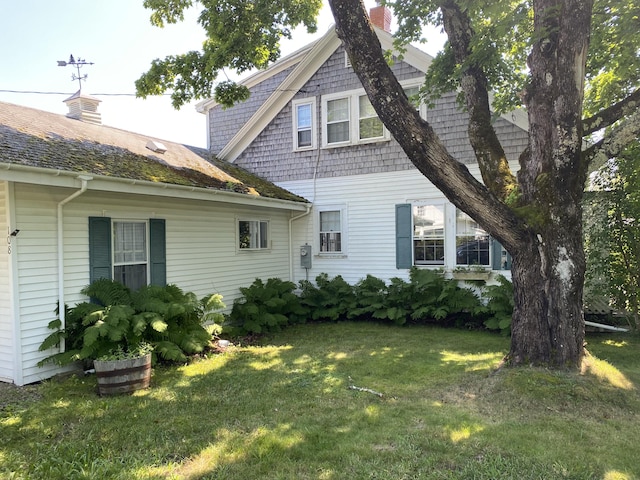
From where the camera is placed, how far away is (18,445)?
386 cm

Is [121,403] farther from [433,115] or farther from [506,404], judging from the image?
[433,115]

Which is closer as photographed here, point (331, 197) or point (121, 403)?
point (121, 403)

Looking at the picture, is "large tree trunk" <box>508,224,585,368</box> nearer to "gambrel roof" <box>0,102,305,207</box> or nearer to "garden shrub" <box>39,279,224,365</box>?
"garden shrub" <box>39,279,224,365</box>

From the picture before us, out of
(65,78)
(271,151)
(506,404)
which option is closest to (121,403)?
(506,404)

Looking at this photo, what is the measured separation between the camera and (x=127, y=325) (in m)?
5.71

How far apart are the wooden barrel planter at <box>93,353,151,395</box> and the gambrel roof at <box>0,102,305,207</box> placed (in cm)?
251

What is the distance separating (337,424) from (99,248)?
4727 mm

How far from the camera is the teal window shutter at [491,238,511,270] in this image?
910cm

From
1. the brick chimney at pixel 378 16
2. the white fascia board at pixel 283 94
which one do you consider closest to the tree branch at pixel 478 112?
the white fascia board at pixel 283 94

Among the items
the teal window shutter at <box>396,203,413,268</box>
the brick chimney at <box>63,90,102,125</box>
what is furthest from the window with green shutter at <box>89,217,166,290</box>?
the teal window shutter at <box>396,203,413,268</box>

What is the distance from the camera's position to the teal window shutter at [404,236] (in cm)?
1002

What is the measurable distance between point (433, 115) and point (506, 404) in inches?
277

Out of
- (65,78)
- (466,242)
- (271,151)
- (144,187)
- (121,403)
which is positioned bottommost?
(121,403)

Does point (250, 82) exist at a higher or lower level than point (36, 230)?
higher
